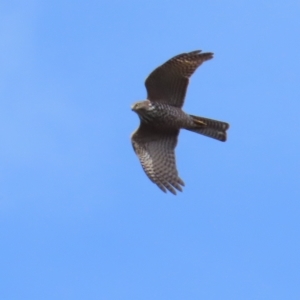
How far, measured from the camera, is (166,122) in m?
47.0

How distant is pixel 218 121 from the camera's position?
47.2 metres

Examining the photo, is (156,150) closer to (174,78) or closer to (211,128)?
(211,128)

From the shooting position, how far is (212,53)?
47.0m

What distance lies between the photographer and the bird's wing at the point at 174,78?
153 ft

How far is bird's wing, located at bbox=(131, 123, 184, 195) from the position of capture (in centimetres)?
4712

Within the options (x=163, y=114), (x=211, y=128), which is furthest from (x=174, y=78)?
(x=211, y=128)

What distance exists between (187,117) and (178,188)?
1479 millimetres

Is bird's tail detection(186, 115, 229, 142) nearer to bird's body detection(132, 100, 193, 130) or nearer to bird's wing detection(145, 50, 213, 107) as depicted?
bird's body detection(132, 100, 193, 130)

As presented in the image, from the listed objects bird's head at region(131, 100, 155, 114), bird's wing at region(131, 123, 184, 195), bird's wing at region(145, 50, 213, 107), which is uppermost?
bird's wing at region(145, 50, 213, 107)

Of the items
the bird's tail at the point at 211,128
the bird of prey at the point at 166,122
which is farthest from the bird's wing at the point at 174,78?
the bird's tail at the point at 211,128

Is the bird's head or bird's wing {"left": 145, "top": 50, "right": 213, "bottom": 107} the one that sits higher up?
bird's wing {"left": 145, "top": 50, "right": 213, "bottom": 107}

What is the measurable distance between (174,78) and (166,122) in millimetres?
965

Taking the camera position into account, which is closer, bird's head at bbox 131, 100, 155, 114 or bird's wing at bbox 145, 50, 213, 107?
bird's wing at bbox 145, 50, 213, 107

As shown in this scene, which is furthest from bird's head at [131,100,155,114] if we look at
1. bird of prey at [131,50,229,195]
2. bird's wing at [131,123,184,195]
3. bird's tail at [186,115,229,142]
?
bird's tail at [186,115,229,142]
